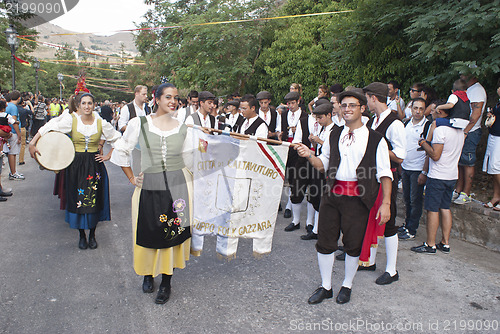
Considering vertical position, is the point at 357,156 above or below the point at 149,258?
above

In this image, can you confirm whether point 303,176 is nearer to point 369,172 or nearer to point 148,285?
point 369,172

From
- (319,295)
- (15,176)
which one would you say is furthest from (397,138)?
(15,176)

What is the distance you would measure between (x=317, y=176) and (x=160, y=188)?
288cm

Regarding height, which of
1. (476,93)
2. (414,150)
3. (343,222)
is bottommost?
(343,222)

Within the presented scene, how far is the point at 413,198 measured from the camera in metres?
5.70

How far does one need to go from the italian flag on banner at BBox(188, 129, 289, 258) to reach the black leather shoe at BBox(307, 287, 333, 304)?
2.93ft

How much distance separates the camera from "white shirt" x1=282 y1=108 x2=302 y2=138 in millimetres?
7031

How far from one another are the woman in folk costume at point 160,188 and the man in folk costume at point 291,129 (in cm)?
270

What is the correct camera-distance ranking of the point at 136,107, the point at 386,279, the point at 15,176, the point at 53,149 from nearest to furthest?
1. the point at 386,279
2. the point at 53,149
3. the point at 136,107
4. the point at 15,176

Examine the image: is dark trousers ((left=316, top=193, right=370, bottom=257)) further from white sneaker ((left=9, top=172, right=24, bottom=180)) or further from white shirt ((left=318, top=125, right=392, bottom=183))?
white sneaker ((left=9, top=172, right=24, bottom=180))

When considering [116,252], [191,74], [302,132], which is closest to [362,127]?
[302,132]

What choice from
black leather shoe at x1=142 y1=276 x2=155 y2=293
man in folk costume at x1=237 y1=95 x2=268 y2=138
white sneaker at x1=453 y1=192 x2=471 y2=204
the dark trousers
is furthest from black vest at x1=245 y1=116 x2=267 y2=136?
white sneaker at x1=453 y1=192 x2=471 y2=204

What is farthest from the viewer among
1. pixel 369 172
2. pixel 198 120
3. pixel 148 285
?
pixel 198 120

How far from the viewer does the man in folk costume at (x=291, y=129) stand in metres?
6.17
